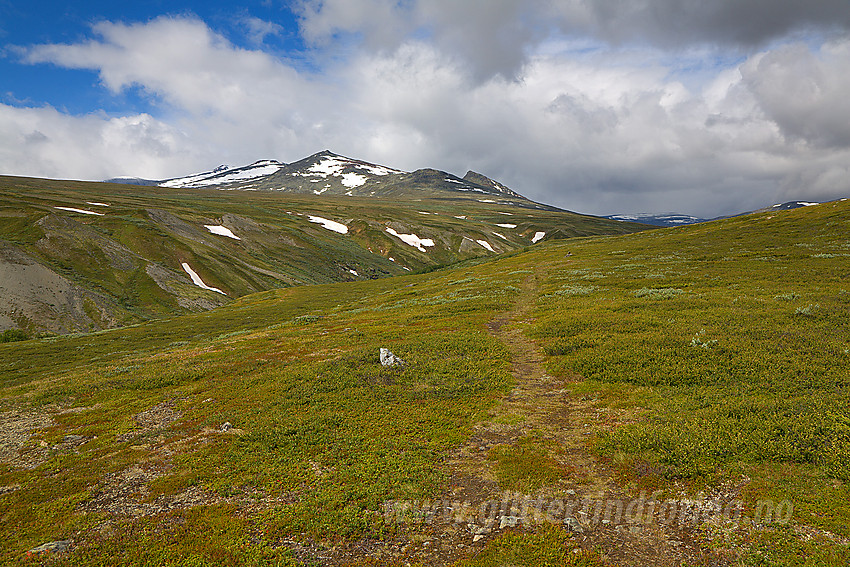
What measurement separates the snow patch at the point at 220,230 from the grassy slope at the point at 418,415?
367ft

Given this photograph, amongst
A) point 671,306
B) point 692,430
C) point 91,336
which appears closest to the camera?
point 692,430

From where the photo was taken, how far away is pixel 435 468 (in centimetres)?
1388

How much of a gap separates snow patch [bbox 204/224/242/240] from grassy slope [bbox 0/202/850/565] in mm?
111882

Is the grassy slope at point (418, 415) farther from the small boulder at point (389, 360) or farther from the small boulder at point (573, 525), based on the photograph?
the small boulder at point (389, 360)

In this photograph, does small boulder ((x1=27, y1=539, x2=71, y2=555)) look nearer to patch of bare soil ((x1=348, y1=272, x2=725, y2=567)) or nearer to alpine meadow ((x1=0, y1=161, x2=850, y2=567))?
alpine meadow ((x1=0, y1=161, x2=850, y2=567))

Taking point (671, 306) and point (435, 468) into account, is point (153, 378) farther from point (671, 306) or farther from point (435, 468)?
point (671, 306)

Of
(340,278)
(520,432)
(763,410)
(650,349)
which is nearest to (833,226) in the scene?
(650,349)

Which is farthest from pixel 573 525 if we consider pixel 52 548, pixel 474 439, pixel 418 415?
pixel 52 548

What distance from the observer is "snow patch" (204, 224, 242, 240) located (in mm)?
143000

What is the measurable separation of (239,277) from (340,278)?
136ft

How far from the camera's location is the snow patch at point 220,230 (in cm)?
14300

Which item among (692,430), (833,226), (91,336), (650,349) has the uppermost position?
(833,226)

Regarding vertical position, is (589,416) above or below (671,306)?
below

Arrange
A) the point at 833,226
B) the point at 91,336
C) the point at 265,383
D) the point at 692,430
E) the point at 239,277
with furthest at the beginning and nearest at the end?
the point at 239,277 → the point at 833,226 → the point at 91,336 → the point at 265,383 → the point at 692,430
